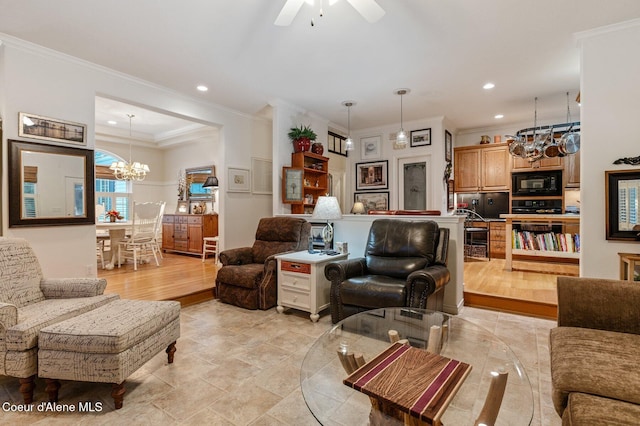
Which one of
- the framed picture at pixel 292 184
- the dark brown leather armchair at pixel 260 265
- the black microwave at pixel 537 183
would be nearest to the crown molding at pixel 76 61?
the framed picture at pixel 292 184

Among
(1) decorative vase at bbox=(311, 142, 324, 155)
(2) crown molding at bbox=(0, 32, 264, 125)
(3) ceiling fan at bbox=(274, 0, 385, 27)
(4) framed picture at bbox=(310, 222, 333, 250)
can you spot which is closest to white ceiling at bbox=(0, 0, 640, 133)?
(2) crown molding at bbox=(0, 32, 264, 125)

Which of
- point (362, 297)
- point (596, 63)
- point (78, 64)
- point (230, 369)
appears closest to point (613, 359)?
point (362, 297)

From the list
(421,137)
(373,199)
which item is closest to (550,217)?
(421,137)

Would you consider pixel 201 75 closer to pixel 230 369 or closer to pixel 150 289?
pixel 150 289

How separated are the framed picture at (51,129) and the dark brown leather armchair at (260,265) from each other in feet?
6.81

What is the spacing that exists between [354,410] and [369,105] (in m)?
4.69

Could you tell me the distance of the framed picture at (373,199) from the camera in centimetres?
660

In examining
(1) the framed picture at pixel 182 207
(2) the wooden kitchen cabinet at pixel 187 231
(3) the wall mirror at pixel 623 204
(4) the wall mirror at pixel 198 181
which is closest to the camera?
(3) the wall mirror at pixel 623 204

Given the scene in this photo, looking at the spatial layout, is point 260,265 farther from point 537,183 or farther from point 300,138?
point 537,183

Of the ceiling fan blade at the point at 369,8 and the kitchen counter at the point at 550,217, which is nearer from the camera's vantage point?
the ceiling fan blade at the point at 369,8

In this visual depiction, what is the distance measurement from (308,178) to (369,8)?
3541 mm

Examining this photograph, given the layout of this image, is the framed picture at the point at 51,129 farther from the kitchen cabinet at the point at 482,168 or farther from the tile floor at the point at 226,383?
the kitchen cabinet at the point at 482,168

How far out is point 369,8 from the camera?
2.20 metres

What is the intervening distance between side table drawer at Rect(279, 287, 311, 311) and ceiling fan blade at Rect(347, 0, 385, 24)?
2.51 meters
